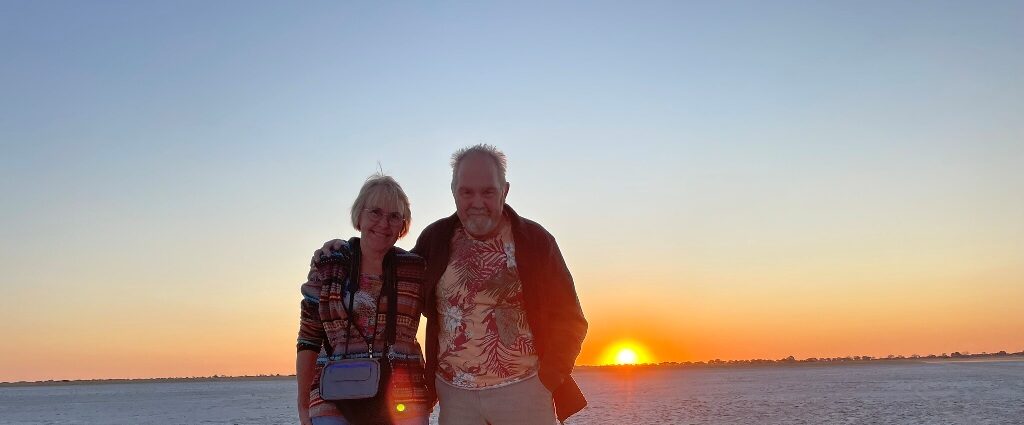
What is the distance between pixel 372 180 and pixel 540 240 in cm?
80

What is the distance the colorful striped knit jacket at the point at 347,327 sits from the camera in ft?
12.0

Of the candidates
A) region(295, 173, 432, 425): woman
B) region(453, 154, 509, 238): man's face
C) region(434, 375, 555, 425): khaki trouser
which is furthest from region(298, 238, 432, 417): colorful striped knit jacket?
region(453, 154, 509, 238): man's face

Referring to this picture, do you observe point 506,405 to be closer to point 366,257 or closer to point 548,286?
point 548,286

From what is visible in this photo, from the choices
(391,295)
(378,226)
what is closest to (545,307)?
(391,295)

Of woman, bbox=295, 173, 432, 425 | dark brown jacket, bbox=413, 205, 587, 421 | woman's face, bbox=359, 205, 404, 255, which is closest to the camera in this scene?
woman, bbox=295, 173, 432, 425

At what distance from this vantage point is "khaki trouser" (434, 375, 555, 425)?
151 inches

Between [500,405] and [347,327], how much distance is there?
0.75 m

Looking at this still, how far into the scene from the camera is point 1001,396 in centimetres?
3712

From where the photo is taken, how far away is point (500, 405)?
3834 mm

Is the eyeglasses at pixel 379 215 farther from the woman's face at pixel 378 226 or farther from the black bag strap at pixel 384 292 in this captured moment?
the black bag strap at pixel 384 292

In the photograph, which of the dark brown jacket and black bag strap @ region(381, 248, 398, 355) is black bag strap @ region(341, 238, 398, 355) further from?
the dark brown jacket

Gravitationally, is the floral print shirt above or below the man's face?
below

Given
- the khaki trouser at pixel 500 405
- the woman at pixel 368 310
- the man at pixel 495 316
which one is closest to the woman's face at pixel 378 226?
the woman at pixel 368 310

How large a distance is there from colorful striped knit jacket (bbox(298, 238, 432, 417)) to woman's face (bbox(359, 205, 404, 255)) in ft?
0.25
